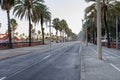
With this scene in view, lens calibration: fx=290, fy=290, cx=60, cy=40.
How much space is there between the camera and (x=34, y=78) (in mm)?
13117

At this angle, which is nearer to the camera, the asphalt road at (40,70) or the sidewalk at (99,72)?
the sidewalk at (99,72)

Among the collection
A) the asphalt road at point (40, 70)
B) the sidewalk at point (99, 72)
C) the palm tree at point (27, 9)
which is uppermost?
the palm tree at point (27, 9)

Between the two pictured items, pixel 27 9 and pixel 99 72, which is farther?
pixel 27 9

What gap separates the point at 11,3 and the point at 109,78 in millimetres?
44149

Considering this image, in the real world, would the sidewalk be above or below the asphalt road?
above

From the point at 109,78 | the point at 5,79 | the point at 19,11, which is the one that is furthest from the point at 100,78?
the point at 19,11

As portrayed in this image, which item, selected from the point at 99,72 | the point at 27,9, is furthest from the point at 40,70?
the point at 27,9

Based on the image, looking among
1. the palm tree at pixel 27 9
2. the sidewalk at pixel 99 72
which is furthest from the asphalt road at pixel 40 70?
the palm tree at pixel 27 9

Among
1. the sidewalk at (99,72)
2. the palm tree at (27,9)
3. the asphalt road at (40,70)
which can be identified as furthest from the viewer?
the palm tree at (27,9)

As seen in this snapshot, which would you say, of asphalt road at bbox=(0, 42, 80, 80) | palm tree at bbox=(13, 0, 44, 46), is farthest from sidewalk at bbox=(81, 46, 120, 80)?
palm tree at bbox=(13, 0, 44, 46)

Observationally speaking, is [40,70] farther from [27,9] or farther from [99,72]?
[27,9]

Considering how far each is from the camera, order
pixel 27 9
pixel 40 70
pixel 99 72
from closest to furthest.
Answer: pixel 99 72 < pixel 40 70 < pixel 27 9

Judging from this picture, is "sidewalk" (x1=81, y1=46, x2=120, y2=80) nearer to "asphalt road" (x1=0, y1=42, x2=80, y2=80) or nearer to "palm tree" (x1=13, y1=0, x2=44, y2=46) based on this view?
"asphalt road" (x1=0, y1=42, x2=80, y2=80)

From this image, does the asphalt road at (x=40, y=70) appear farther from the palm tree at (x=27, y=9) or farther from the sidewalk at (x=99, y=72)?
the palm tree at (x=27, y=9)
